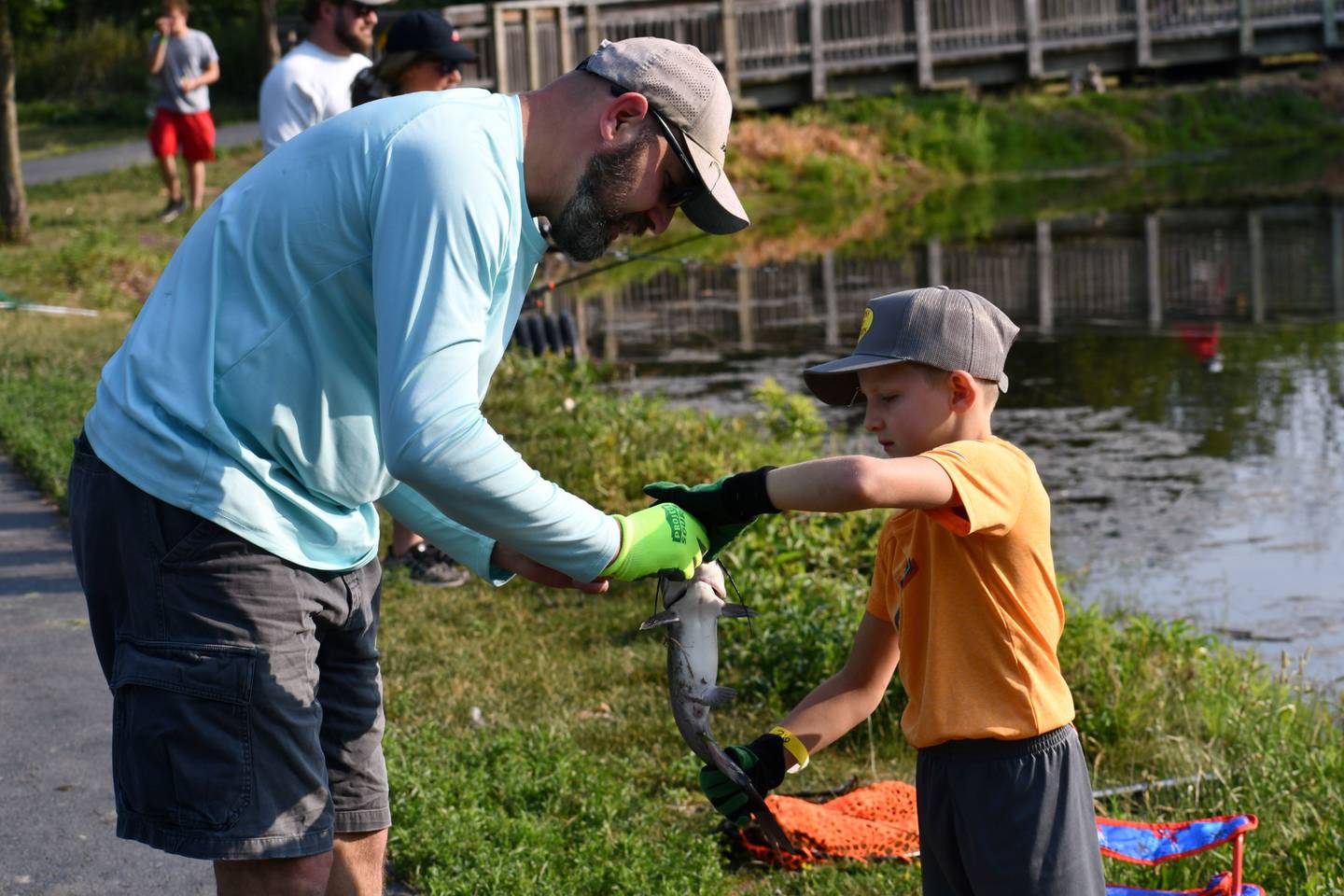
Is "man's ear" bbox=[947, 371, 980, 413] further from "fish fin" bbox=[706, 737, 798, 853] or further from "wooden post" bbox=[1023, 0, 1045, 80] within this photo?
"wooden post" bbox=[1023, 0, 1045, 80]

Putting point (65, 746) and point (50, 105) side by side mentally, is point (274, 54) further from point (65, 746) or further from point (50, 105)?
point (65, 746)

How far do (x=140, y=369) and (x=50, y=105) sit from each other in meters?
31.1

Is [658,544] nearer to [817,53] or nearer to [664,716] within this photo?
[664,716]

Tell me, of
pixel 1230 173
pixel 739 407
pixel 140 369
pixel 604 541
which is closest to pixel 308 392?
pixel 140 369

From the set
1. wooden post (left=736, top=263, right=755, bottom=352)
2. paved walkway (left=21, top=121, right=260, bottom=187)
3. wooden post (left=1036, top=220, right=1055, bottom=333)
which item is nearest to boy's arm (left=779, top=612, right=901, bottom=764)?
wooden post (left=736, top=263, right=755, bottom=352)

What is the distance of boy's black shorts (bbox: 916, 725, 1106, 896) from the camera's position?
9.37 feet

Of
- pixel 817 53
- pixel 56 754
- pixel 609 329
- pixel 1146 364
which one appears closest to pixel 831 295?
pixel 609 329

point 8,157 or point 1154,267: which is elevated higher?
point 8,157

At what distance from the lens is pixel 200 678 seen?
8.40 feet

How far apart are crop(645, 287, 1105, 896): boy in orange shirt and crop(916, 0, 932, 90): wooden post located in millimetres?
26370

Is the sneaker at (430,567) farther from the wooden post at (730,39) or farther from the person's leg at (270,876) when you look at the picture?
the wooden post at (730,39)

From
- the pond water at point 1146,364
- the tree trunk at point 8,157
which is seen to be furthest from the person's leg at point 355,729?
the tree trunk at point 8,157

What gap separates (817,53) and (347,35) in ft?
70.6

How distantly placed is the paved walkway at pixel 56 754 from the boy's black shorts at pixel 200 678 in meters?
1.53
